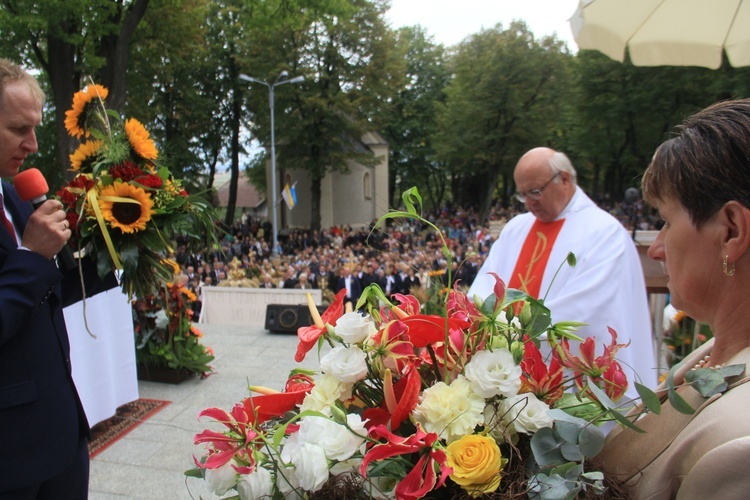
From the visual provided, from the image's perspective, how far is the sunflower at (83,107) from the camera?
238cm

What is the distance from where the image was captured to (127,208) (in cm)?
226

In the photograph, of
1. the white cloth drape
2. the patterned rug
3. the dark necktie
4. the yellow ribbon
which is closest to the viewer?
the dark necktie

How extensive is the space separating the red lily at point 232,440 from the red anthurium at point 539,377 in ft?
1.64

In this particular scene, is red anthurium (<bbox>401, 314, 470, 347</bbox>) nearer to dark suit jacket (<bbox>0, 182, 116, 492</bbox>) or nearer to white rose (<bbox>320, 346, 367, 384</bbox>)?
white rose (<bbox>320, 346, 367, 384</bbox>)

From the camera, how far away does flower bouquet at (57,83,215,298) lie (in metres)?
2.19

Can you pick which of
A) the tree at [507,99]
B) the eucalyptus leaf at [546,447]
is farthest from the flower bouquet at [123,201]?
the tree at [507,99]

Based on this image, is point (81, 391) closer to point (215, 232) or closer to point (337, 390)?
point (215, 232)

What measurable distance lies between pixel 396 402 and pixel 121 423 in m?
4.85

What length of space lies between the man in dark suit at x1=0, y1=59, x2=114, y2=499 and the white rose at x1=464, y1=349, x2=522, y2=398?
4.46 feet

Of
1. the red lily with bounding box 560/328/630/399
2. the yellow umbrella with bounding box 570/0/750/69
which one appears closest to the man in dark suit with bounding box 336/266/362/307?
the yellow umbrella with bounding box 570/0/750/69

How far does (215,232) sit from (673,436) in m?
2.30

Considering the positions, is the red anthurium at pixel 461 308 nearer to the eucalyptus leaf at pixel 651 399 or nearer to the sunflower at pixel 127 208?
the eucalyptus leaf at pixel 651 399

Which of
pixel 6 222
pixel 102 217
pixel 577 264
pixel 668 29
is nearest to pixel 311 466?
pixel 6 222

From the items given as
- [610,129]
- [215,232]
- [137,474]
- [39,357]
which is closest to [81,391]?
[137,474]
